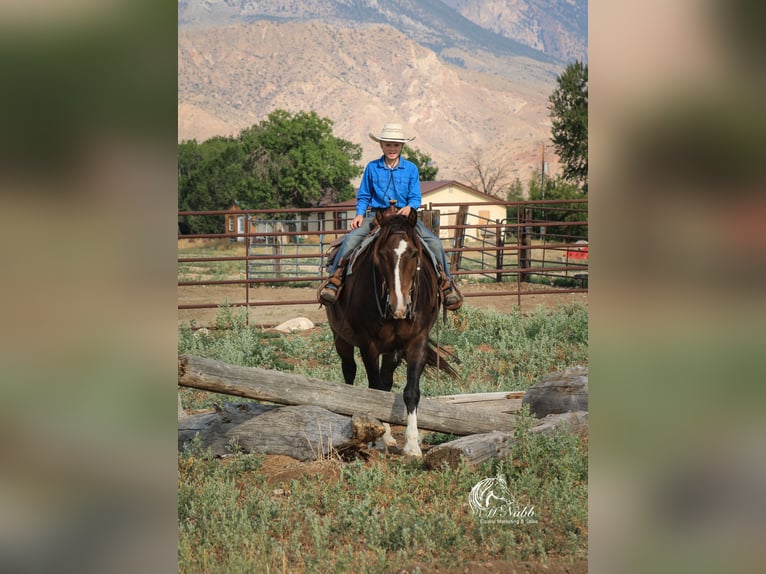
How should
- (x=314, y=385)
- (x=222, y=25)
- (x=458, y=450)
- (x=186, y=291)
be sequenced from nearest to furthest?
1. (x=458, y=450)
2. (x=314, y=385)
3. (x=186, y=291)
4. (x=222, y=25)

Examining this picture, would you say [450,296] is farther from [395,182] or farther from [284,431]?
[284,431]

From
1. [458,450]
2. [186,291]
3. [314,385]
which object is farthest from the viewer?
[186,291]

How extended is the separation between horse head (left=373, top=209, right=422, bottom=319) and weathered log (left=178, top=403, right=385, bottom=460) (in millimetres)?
794

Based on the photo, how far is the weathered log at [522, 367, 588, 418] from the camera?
5898mm

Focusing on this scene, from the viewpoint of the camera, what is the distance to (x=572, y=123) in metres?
31.2

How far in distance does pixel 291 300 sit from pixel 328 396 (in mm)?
10859

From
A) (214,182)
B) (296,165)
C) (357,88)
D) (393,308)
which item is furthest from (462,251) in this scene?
(357,88)

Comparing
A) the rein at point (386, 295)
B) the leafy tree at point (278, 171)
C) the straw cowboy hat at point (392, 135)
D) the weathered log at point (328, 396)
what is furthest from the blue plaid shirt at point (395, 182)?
the leafy tree at point (278, 171)

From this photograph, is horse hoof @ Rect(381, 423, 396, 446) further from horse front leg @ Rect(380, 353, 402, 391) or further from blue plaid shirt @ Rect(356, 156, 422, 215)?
blue plaid shirt @ Rect(356, 156, 422, 215)
